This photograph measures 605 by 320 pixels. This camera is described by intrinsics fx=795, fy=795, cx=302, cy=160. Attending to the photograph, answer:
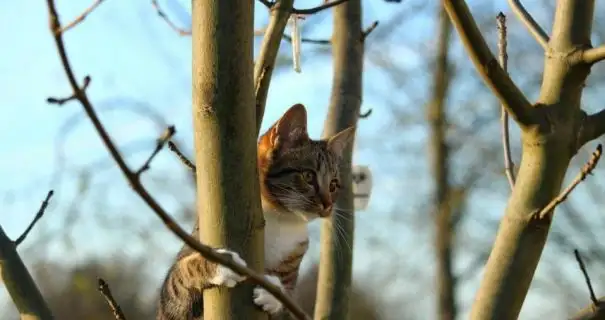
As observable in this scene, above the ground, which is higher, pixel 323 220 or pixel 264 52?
pixel 264 52

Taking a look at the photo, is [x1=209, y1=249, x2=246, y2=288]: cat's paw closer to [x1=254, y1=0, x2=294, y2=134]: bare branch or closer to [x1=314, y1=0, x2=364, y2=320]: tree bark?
[x1=254, y1=0, x2=294, y2=134]: bare branch

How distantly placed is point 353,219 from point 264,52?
0.99m

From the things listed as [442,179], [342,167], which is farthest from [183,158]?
[442,179]

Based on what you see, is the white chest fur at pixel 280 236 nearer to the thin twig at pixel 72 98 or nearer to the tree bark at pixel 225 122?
the tree bark at pixel 225 122

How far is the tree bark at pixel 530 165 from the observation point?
1.17 metres

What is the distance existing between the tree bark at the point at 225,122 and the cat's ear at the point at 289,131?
3.53ft

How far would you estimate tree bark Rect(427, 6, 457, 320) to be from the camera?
12.3ft

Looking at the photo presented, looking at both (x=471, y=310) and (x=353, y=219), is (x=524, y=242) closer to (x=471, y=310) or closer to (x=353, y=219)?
(x=471, y=310)

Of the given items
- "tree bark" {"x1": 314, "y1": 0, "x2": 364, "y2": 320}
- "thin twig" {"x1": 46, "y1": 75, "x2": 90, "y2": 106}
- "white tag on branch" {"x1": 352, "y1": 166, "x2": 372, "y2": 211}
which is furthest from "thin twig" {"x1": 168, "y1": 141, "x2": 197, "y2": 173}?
"white tag on branch" {"x1": 352, "y1": 166, "x2": 372, "y2": 211}

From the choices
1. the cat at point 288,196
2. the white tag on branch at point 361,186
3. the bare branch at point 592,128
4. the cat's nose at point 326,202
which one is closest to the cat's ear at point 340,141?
the cat at point 288,196

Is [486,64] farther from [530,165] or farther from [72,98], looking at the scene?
[72,98]

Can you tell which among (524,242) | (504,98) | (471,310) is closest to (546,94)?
(504,98)

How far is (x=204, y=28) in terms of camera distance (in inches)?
37.8

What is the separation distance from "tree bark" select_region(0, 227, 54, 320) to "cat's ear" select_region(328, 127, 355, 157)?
94 centimetres
